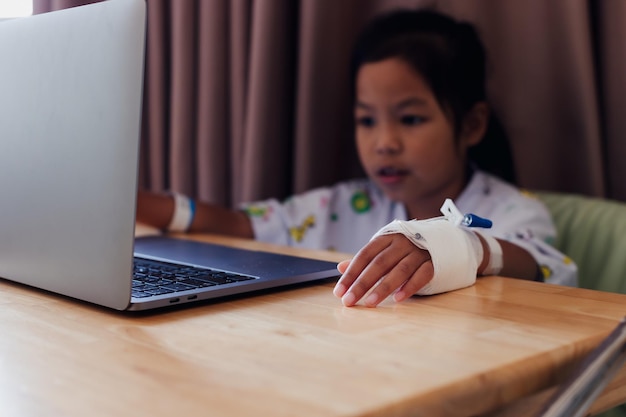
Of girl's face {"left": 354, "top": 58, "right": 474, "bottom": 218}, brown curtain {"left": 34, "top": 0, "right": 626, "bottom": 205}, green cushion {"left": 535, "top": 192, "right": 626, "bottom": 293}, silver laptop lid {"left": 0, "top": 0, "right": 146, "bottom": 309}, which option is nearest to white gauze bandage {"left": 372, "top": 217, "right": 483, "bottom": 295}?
silver laptop lid {"left": 0, "top": 0, "right": 146, "bottom": 309}

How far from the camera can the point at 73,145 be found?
1.92 ft

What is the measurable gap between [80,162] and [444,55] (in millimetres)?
916

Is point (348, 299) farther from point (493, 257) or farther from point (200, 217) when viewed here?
point (200, 217)

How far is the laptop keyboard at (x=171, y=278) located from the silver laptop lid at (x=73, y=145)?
0.18 feet

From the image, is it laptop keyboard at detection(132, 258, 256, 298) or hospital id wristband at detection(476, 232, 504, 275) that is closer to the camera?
laptop keyboard at detection(132, 258, 256, 298)

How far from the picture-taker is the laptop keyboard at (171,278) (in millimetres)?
630

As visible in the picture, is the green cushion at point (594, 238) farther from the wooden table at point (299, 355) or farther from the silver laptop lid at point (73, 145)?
the silver laptop lid at point (73, 145)

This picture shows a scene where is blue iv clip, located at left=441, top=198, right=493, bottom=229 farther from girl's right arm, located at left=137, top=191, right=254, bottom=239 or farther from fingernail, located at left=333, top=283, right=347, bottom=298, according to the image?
girl's right arm, located at left=137, top=191, right=254, bottom=239

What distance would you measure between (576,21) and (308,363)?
1042mm

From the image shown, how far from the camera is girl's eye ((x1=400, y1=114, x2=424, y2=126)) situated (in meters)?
1.30

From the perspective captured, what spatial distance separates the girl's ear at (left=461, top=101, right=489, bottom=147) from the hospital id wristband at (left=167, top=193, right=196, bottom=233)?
550 millimetres

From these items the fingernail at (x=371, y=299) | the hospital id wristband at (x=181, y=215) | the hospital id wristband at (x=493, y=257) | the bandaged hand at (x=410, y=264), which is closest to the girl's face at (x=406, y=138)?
the hospital id wristband at (x=181, y=215)

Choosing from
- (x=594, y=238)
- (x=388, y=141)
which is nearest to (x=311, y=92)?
(x=388, y=141)

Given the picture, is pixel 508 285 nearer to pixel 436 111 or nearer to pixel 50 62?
pixel 50 62
